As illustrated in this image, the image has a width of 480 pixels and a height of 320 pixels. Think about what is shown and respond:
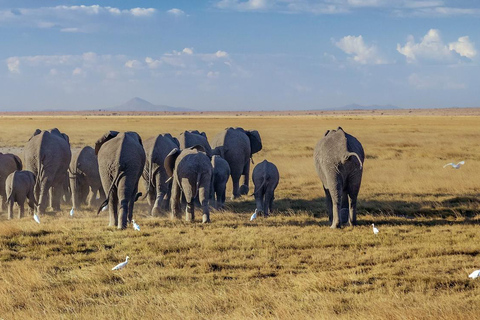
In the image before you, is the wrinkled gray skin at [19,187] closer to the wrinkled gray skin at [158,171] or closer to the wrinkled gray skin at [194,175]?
the wrinkled gray skin at [158,171]

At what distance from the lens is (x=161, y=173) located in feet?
49.5

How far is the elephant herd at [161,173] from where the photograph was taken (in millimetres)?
12477

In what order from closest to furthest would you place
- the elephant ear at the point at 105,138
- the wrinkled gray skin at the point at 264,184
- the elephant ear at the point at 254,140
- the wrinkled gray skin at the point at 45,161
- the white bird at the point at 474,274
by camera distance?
the white bird at the point at 474,274, the elephant ear at the point at 105,138, the wrinkled gray skin at the point at 264,184, the wrinkled gray skin at the point at 45,161, the elephant ear at the point at 254,140

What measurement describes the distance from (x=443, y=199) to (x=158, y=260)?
10.1 meters

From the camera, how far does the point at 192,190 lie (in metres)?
13.0

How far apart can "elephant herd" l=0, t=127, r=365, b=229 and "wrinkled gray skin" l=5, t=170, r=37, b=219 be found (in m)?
0.02

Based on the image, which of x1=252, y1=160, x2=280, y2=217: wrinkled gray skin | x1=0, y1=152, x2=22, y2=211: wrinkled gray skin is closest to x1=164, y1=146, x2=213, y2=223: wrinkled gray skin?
x1=252, y1=160, x2=280, y2=217: wrinkled gray skin

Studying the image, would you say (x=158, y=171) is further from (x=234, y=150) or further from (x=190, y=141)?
(x=234, y=150)

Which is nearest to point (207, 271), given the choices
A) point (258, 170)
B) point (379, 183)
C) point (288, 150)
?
point (258, 170)

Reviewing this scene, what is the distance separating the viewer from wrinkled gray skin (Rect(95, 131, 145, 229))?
12.3 m

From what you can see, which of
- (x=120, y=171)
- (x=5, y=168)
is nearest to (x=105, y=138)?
(x=120, y=171)

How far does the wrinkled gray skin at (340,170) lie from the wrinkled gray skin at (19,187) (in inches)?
295

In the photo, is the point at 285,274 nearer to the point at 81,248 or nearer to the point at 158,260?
the point at 158,260

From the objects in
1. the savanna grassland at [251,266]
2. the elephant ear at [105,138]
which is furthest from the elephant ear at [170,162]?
the elephant ear at [105,138]
